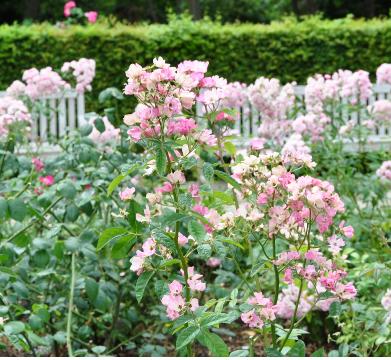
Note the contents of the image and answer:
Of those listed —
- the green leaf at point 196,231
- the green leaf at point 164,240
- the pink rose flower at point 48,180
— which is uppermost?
the green leaf at point 196,231

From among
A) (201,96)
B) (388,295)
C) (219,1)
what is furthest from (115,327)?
(219,1)

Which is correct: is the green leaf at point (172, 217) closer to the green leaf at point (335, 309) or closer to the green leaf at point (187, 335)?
the green leaf at point (187, 335)

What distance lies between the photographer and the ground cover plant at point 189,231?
1832 millimetres

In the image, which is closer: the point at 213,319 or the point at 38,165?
the point at 213,319

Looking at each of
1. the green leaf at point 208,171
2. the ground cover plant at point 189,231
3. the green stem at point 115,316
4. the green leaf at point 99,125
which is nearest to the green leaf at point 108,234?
the ground cover plant at point 189,231

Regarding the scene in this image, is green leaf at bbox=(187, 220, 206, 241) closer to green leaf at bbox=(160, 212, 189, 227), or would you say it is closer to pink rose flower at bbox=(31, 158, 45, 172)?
green leaf at bbox=(160, 212, 189, 227)

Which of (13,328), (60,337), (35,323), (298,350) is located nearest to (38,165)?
(60,337)

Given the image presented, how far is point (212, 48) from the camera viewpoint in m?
10.8

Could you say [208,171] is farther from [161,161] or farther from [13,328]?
[13,328]

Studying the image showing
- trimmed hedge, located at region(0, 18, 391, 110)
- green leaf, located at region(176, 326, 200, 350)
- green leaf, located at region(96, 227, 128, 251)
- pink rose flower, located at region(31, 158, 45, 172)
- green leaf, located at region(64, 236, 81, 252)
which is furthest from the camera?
trimmed hedge, located at region(0, 18, 391, 110)

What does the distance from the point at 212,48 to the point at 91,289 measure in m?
8.03

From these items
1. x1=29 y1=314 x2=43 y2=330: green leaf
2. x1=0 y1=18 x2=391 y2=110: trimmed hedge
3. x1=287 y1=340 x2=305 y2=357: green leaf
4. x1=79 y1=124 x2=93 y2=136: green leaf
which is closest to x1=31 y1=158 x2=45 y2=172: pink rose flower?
x1=79 y1=124 x2=93 y2=136: green leaf

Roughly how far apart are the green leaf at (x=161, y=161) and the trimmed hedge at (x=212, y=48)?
866cm

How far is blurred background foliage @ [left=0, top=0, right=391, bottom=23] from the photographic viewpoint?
76.0ft
